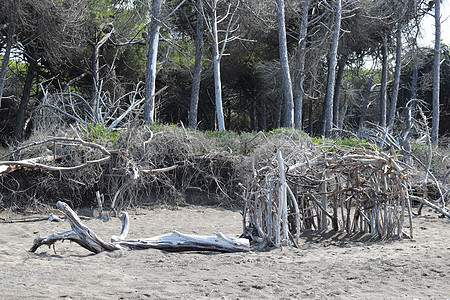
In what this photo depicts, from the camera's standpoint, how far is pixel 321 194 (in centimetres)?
688

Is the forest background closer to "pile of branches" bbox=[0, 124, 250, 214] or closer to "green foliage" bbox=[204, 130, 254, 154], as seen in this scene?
"pile of branches" bbox=[0, 124, 250, 214]

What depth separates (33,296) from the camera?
3.81m

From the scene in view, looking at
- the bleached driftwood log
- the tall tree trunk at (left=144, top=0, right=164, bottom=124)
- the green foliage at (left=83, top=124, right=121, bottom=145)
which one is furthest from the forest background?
the bleached driftwood log

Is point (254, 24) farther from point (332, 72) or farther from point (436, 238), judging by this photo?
point (436, 238)

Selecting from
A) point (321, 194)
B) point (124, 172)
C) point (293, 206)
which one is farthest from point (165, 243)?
point (124, 172)

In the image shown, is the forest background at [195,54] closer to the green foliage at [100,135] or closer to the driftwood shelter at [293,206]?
the green foliage at [100,135]

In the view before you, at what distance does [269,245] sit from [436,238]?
294cm

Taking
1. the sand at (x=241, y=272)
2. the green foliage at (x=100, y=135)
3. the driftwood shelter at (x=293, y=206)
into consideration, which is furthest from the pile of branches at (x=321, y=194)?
the green foliage at (x=100, y=135)

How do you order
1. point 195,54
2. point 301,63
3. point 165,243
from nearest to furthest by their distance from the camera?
point 165,243, point 301,63, point 195,54

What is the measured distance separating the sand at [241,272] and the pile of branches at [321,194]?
295 mm

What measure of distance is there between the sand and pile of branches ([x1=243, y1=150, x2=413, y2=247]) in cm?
29

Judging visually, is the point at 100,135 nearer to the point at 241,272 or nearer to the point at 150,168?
the point at 150,168

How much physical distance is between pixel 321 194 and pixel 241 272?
2.51 meters

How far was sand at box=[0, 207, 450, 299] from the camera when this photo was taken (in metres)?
4.08
